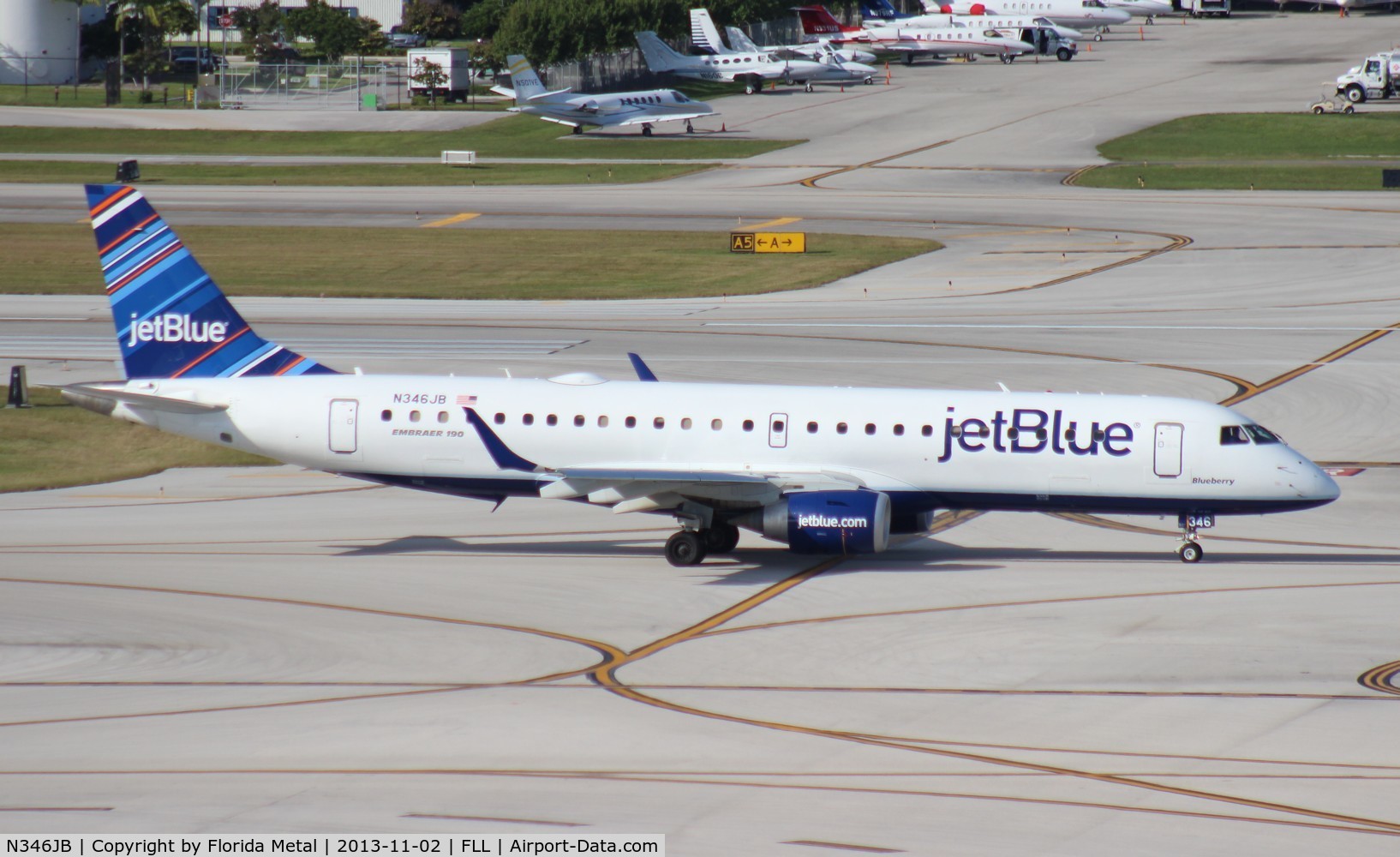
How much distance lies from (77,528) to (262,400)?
572cm

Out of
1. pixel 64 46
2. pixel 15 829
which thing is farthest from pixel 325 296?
pixel 64 46

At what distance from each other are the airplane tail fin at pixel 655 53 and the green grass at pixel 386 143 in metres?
14.5

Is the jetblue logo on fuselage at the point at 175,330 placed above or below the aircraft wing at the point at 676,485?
above

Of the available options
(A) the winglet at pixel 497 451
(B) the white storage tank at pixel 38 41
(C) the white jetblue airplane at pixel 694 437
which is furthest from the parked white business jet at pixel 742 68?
(A) the winglet at pixel 497 451

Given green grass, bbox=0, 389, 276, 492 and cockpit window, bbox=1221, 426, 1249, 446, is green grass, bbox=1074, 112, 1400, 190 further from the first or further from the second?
cockpit window, bbox=1221, 426, 1249, 446

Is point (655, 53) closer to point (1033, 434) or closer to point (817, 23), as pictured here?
point (817, 23)

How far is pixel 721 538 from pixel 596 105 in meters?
90.2

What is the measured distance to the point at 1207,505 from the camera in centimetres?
3114

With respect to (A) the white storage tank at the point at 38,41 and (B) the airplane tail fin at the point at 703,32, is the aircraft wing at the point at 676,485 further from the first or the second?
(A) the white storage tank at the point at 38,41

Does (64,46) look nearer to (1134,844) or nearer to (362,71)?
(362,71)

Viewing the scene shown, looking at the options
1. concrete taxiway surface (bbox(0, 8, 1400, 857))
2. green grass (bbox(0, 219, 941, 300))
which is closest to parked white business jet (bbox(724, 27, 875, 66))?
green grass (bbox(0, 219, 941, 300))

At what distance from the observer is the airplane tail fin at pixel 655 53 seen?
133625 mm

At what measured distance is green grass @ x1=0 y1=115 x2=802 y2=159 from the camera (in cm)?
11300

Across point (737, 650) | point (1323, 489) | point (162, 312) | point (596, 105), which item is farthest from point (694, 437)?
point (596, 105)
